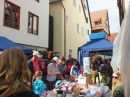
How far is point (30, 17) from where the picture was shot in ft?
42.0

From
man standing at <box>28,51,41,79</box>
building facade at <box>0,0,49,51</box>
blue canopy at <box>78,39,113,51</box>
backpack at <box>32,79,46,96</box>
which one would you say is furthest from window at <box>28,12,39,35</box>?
backpack at <box>32,79,46,96</box>

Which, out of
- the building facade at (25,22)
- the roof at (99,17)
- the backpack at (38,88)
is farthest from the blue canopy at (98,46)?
the roof at (99,17)

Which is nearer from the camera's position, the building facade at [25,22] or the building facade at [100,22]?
the building facade at [25,22]

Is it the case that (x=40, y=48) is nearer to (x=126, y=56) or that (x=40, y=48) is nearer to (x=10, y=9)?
(x=10, y=9)

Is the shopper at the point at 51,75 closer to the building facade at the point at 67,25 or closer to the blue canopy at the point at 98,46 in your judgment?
the blue canopy at the point at 98,46

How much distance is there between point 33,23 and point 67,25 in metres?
6.09

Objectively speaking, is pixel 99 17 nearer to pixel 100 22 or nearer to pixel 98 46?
pixel 100 22

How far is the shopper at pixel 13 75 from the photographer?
1413mm

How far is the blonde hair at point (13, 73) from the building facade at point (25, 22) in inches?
357

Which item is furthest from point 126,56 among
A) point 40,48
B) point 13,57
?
point 40,48

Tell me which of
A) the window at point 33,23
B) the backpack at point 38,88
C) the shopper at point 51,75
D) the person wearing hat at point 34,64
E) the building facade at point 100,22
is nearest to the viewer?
the backpack at point 38,88

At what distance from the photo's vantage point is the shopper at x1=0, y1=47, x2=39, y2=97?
55.6 inches

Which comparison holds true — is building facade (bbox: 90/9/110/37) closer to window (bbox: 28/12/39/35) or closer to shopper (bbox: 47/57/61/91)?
window (bbox: 28/12/39/35)

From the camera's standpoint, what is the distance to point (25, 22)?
12023 millimetres
